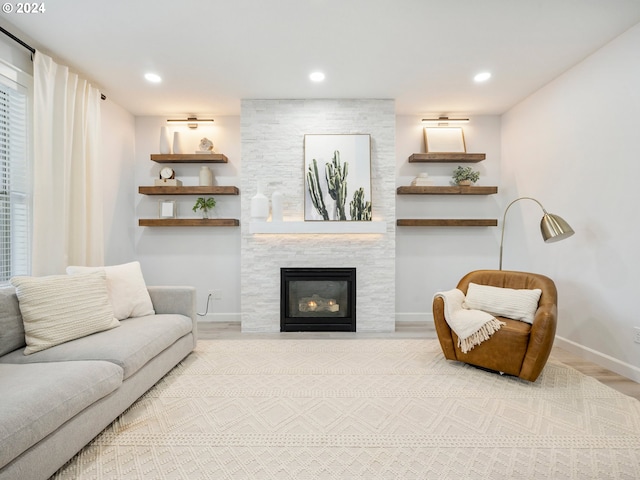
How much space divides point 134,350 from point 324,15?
2.56m

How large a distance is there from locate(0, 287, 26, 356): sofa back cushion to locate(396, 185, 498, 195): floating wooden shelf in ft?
11.9

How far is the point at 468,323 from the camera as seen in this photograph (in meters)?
2.48

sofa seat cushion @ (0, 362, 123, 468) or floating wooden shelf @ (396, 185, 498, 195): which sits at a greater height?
floating wooden shelf @ (396, 185, 498, 195)

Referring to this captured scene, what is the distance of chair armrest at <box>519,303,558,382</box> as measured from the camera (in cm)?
223

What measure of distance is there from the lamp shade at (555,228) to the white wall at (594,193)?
33 centimetres

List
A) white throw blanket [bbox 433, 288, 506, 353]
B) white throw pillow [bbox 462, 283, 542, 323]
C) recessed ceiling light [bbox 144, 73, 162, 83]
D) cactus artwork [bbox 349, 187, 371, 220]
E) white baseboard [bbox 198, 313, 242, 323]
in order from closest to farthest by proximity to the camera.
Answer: white throw blanket [bbox 433, 288, 506, 353] < white throw pillow [bbox 462, 283, 542, 323] < recessed ceiling light [bbox 144, 73, 162, 83] < cactus artwork [bbox 349, 187, 371, 220] < white baseboard [bbox 198, 313, 242, 323]

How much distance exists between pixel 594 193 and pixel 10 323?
14.2ft

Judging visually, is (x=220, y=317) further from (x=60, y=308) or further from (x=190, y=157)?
(x=60, y=308)

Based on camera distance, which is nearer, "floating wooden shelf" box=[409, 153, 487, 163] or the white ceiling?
the white ceiling

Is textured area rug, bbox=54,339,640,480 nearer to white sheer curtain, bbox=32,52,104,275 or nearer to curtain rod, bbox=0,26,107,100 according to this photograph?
white sheer curtain, bbox=32,52,104,275

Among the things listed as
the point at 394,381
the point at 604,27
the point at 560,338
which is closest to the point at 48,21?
the point at 394,381

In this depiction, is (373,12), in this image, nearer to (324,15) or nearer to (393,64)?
(324,15)

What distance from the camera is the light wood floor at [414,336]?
2.35m

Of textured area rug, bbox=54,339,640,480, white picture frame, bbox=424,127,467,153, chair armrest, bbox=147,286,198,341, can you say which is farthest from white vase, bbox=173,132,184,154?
white picture frame, bbox=424,127,467,153
